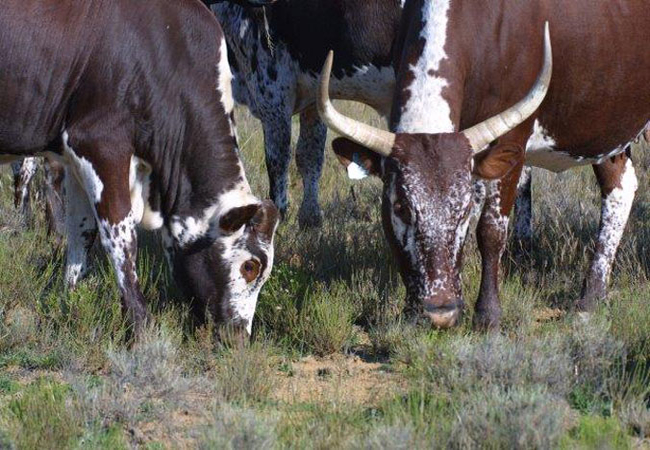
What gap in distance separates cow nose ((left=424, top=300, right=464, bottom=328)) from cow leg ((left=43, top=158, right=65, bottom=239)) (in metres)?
3.56

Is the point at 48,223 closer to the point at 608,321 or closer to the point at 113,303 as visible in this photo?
the point at 113,303

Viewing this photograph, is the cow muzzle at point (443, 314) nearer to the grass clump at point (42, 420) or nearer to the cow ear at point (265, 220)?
the cow ear at point (265, 220)

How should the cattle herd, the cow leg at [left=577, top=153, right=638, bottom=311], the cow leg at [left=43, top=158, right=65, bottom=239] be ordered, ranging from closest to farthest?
1. the cattle herd
2. the cow leg at [left=577, top=153, right=638, bottom=311]
3. the cow leg at [left=43, top=158, right=65, bottom=239]

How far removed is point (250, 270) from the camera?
775 centimetres

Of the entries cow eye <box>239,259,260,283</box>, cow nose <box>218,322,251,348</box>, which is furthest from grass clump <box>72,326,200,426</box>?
cow eye <box>239,259,260,283</box>

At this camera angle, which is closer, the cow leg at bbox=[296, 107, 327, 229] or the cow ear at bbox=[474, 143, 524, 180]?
the cow ear at bbox=[474, 143, 524, 180]

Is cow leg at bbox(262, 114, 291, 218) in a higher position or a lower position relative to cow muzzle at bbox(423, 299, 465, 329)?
higher

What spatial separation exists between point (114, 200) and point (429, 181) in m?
1.91

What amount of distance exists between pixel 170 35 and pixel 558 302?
10.5 ft

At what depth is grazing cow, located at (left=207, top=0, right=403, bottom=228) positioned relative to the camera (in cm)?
962

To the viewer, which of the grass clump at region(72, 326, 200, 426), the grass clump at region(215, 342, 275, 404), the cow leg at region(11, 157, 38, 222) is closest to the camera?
the grass clump at region(72, 326, 200, 426)

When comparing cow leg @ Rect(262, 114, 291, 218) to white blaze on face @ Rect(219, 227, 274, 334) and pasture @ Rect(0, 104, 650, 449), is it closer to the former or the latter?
pasture @ Rect(0, 104, 650, 449)

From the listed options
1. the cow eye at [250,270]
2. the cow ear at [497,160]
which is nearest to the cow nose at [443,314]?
the cow ear at [497,160]

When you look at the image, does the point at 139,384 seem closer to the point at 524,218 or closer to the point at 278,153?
the point at 524,218
